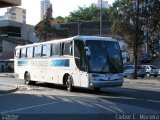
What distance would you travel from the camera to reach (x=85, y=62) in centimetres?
2275

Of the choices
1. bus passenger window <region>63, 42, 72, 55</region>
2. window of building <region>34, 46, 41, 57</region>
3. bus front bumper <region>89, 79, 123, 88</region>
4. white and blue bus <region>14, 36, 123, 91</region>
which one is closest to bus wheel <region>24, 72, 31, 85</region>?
window of building <region>34, 46, 41, 57</region>

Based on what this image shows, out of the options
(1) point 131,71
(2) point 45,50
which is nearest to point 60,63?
(2) point 45,50

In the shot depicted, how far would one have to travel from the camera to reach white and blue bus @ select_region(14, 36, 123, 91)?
22.5m

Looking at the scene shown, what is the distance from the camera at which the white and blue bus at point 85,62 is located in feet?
73.8

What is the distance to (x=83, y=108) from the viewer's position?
1650cm

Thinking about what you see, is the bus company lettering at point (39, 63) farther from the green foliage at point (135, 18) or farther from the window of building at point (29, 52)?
the green foliage at point (135, 18)

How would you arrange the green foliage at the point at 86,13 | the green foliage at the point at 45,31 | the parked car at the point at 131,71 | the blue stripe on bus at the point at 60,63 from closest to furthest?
the blue stripe on bus at the point at 60,63
the parked car at the point at 131,71
the green foliage at the point at 45,31
the green foliage at the point at 86,13

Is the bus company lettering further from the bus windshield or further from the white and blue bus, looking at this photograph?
the bus windshield

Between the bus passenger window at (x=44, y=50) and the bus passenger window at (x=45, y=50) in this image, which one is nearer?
the bus passenger window at (x=45, y=50)

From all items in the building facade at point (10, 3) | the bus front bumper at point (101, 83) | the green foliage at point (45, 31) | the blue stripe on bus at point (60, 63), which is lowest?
the bus front bumper at point (101, 83)

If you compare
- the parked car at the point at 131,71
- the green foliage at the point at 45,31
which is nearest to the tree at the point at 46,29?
the green foliage at the point at 45,31

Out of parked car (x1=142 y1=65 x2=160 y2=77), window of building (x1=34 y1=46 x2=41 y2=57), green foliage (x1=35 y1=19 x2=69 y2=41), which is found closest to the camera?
window of building (x1=34 y1=46 x2=41 y2=57)

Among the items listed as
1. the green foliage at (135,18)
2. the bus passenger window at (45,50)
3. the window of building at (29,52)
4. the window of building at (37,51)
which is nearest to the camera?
the bus passenger window at (45,50)

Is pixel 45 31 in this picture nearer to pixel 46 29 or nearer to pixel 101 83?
pixel 46 29
